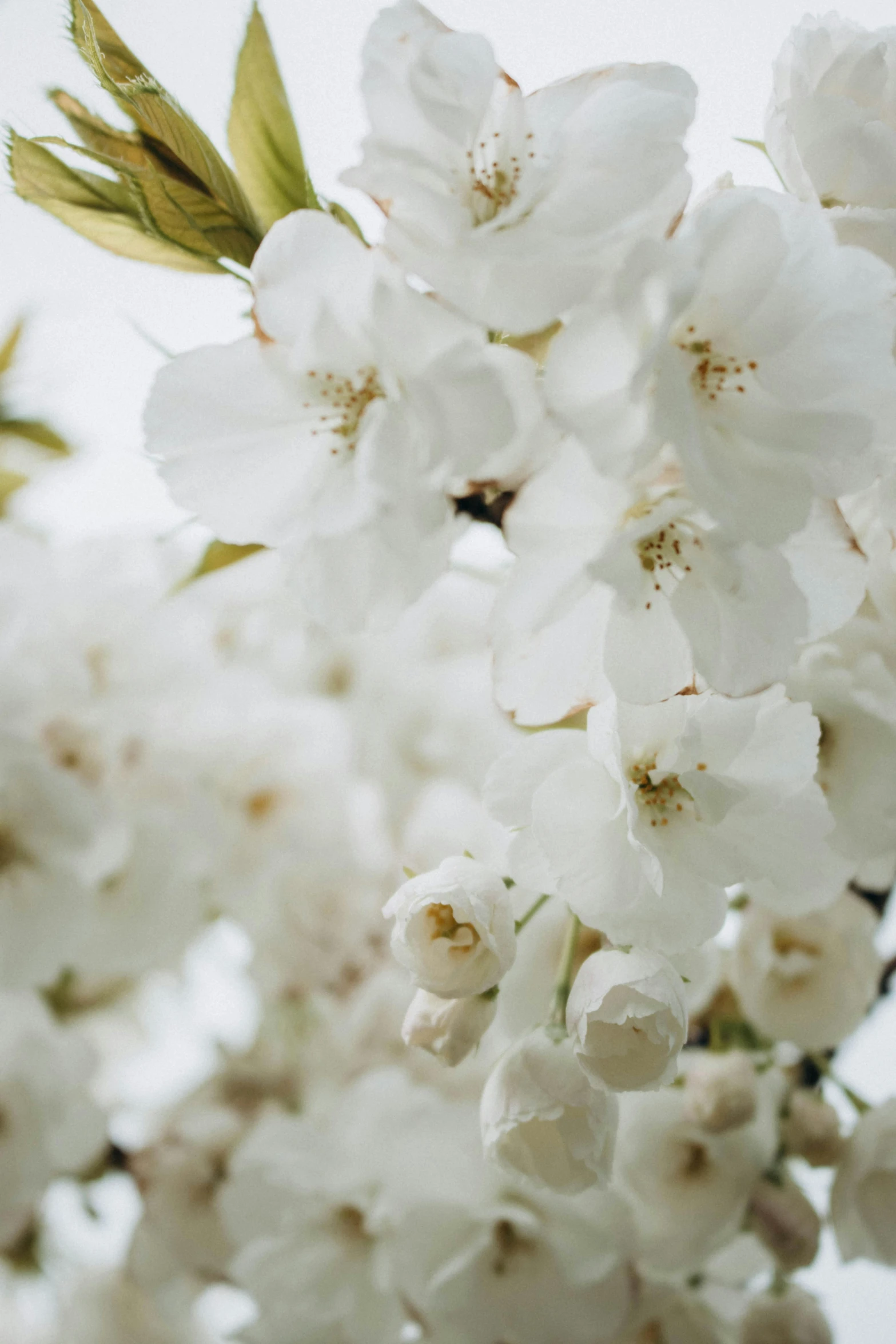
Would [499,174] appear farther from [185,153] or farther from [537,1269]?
[537,1269]

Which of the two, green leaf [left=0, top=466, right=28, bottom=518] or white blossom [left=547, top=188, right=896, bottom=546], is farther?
green leaf [left=0, top=466, right=28, bottom=518]

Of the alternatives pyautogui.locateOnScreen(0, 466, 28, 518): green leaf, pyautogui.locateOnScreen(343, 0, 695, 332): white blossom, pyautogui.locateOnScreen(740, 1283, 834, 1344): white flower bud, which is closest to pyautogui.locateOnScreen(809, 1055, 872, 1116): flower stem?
pyautogui.locateOnScreen(740, 1283, 834, 1344): white flower bud

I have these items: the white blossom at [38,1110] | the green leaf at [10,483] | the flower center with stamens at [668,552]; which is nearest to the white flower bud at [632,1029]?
the flower center with stamens at [668,552]

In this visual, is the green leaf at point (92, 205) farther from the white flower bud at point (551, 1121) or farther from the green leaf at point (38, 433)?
the green leaf at point (38, 433)

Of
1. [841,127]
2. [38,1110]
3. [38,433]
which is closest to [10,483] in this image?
[38,433]

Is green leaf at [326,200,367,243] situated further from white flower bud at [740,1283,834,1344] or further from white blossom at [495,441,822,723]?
white flower bud at [740,1283,834,1344]
